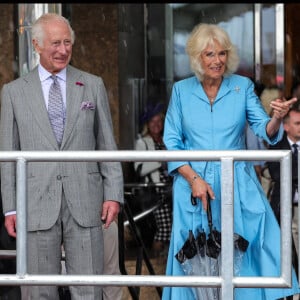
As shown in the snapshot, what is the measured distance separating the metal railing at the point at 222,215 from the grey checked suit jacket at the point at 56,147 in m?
0.52

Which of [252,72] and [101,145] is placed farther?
[252,72]

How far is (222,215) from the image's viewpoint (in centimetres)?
470

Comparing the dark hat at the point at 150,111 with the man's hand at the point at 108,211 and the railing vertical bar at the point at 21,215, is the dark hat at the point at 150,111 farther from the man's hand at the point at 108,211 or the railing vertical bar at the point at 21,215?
the railing vertical bar at the point at 21,215

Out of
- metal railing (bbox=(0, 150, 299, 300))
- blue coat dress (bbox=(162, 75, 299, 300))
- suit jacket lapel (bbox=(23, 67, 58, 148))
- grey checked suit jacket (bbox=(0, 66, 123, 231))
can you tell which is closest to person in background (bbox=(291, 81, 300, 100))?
blue coat dress (bbox=(162, 75, 299, 300))

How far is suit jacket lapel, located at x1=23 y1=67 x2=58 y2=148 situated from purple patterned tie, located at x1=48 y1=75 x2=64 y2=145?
4cm

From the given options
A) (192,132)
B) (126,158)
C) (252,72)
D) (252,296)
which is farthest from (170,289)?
(252,72)

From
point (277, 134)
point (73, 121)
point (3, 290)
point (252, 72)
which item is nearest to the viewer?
point (73, 121)

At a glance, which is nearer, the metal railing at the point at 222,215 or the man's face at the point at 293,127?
the metal railing at the point at 222,215

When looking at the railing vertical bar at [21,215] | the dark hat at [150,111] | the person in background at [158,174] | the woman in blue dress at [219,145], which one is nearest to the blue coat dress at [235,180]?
the woman in blue dress at [219,145]

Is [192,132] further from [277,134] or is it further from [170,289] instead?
[170,289]

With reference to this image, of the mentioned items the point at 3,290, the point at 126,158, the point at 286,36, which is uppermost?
the point at 286,36

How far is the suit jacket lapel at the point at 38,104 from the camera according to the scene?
210 inches

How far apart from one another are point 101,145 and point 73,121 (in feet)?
0.68

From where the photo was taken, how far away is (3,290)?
22.5 feet
